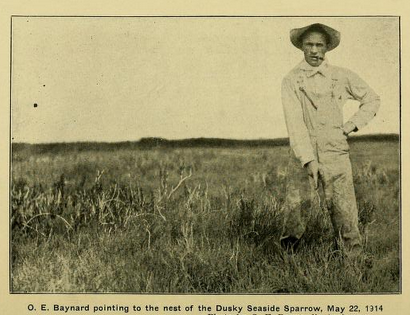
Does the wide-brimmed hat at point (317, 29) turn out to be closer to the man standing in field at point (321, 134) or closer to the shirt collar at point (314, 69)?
the man standing in field at point (321, 134)

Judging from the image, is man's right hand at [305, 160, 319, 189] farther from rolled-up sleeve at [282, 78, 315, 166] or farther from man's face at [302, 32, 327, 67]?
man's face at [302, 32, 327, 67]

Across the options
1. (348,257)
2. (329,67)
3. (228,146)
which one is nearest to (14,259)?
(228,146)

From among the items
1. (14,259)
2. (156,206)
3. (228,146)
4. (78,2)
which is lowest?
(14,259)

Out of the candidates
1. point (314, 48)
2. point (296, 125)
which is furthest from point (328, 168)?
point (314, 48)

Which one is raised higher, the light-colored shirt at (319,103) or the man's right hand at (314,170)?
the light-colored shirt at (319,103)

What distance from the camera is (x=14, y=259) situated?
4324mm

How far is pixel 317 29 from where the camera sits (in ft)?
14.6

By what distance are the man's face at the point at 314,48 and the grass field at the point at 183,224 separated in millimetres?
681

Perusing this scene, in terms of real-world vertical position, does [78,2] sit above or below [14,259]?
above

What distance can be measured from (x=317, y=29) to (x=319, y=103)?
1.81 feet

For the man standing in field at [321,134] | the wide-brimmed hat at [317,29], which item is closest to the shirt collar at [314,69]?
the man standing in field at [321,134]

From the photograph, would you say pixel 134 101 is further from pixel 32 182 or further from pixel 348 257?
pixel 348 257

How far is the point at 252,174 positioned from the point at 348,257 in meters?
0.89

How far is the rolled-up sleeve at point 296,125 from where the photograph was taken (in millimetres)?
4312
